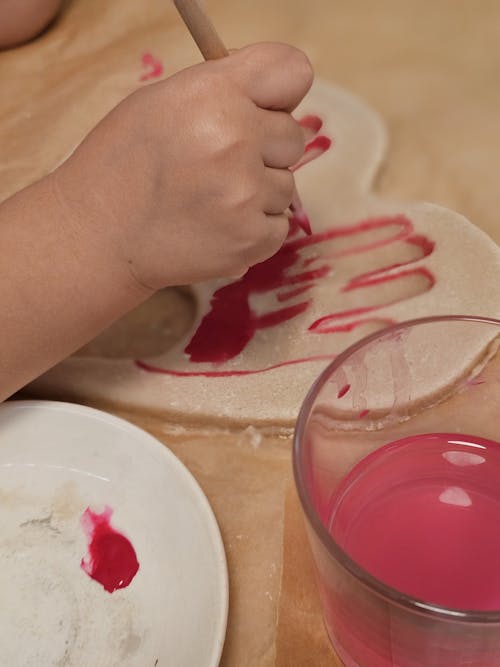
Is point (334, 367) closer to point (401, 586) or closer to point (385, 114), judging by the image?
point (401, 586)

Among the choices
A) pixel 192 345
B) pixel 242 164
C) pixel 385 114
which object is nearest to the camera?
pixel 242 164

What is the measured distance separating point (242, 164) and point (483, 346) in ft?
0.70

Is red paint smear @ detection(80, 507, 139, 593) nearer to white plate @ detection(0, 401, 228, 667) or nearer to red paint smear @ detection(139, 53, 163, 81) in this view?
white plate @ detection(0, 401, 228, 667)

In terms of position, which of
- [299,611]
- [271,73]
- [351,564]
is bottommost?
[299,611]

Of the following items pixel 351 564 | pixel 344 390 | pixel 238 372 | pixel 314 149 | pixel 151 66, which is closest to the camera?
pixel 351 564

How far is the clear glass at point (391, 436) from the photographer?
38 centimetres

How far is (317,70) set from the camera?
34.9 inches

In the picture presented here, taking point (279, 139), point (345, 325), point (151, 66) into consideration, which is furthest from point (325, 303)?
point (151, 66)

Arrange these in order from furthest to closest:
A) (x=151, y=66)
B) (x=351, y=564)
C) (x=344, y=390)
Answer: (x=151, y=66) < (x=344, y=390) < (x=351, y=564)

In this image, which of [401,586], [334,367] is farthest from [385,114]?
[401,586]

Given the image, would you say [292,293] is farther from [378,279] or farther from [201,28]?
[201,28]

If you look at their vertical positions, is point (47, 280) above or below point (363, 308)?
above

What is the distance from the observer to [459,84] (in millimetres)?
841

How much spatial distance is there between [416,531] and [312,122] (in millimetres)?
492
